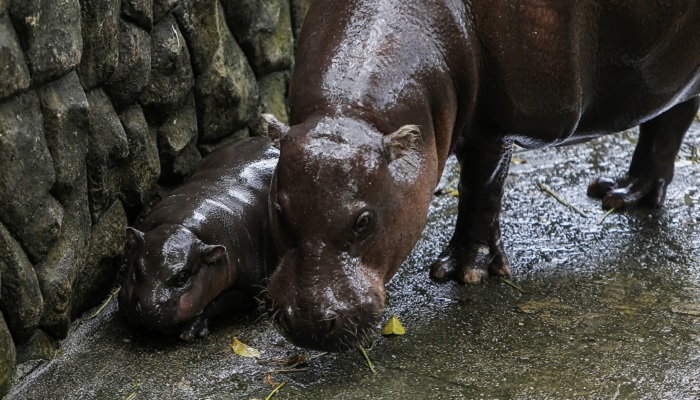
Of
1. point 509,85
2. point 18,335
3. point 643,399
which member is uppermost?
point 509,85

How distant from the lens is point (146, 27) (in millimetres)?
4762

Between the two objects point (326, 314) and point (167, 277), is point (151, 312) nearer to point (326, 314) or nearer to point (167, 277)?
point (167, 277)

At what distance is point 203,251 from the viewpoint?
444cm

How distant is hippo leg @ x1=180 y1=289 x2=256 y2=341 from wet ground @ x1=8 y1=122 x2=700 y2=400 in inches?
2.1

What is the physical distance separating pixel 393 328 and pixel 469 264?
2.24ft

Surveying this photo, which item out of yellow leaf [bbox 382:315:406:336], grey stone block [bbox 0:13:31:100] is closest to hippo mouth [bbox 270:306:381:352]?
yellow leaf [bbox 382:315:406:336]

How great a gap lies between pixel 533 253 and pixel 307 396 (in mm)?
1859

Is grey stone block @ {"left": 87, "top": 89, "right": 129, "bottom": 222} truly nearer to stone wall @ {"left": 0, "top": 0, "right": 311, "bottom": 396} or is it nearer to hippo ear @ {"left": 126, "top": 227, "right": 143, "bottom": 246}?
stone wall @ {"left": 0, "top": 0, "right": 311, "bottom": 396}

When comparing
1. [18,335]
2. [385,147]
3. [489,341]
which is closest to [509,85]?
[385,147]

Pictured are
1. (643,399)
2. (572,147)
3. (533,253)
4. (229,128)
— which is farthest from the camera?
(572,147)

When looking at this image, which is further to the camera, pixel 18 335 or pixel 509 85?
pixel 509 85

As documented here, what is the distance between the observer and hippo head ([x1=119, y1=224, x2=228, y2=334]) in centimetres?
432

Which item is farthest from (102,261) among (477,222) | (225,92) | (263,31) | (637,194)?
(637,194)

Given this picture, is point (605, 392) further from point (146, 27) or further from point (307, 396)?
point (146, 27)
